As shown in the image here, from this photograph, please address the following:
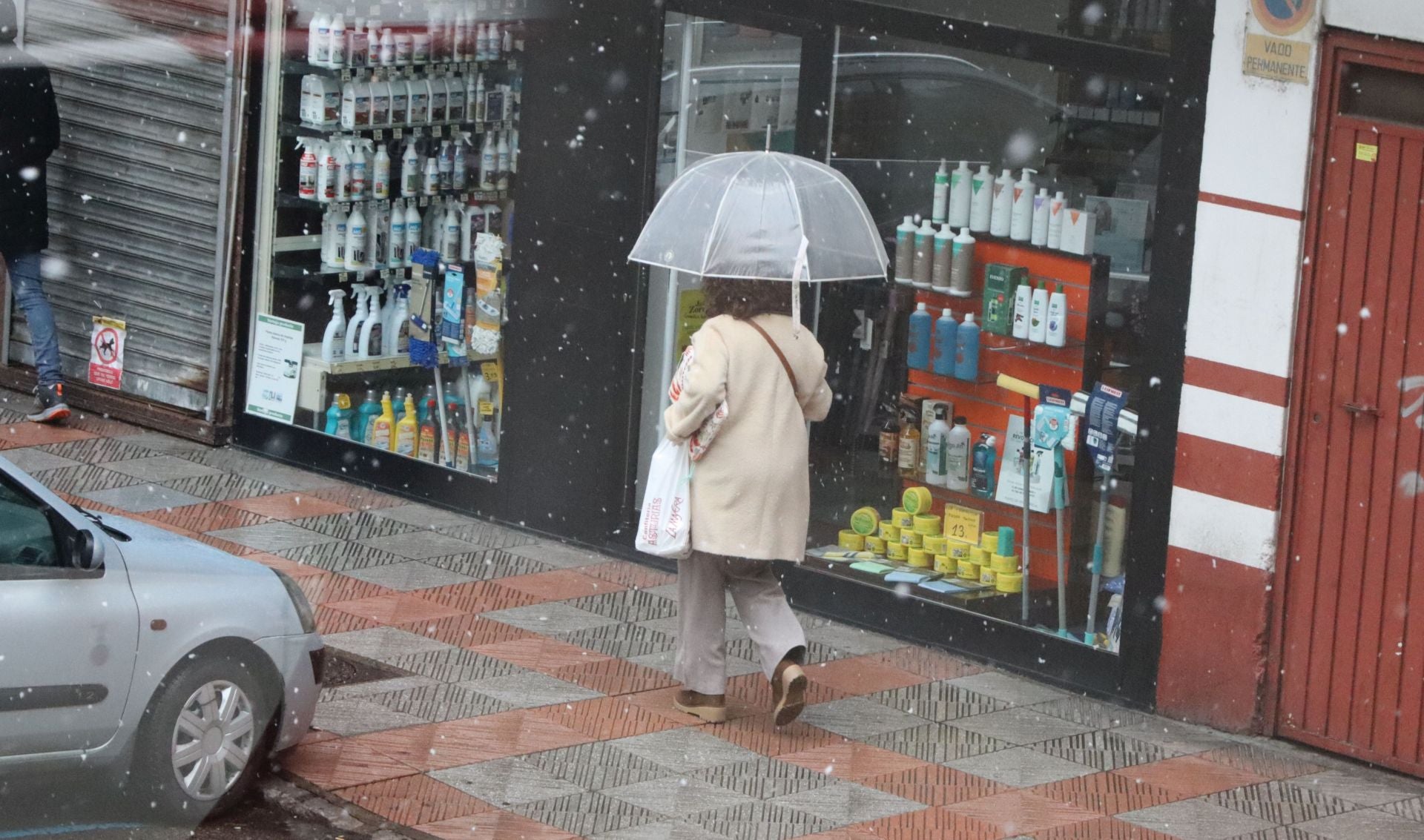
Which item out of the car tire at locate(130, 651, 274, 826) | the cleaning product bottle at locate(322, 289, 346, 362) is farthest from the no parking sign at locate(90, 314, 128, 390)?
the car tire at locate(130, 651, 274, 826)

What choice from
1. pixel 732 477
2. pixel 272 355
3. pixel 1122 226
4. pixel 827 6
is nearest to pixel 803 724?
pixel 732 477

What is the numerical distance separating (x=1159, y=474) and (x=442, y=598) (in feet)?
10.3

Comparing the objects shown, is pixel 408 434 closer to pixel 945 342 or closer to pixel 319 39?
pixel 319 39

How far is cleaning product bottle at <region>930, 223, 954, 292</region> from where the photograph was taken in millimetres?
8805

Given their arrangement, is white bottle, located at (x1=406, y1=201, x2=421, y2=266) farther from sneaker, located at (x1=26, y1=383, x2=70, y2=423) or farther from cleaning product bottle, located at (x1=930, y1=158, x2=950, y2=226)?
cleaning product bottle, located at (x1=930, y1=158, x2=950, y2=226)

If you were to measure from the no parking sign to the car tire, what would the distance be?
18.9 ft

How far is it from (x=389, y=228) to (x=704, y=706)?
14.2 ft

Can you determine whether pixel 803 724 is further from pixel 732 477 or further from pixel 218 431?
pixel 218 431

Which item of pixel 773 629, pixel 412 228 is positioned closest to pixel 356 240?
pixel 412 228

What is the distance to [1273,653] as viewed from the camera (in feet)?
25.5

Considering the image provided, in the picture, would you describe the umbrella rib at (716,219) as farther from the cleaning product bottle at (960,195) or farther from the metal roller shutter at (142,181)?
the metal roller shutter at (142,181)

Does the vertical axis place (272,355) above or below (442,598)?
above

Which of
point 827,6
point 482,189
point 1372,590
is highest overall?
point 827,6

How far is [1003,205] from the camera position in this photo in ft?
28.2
